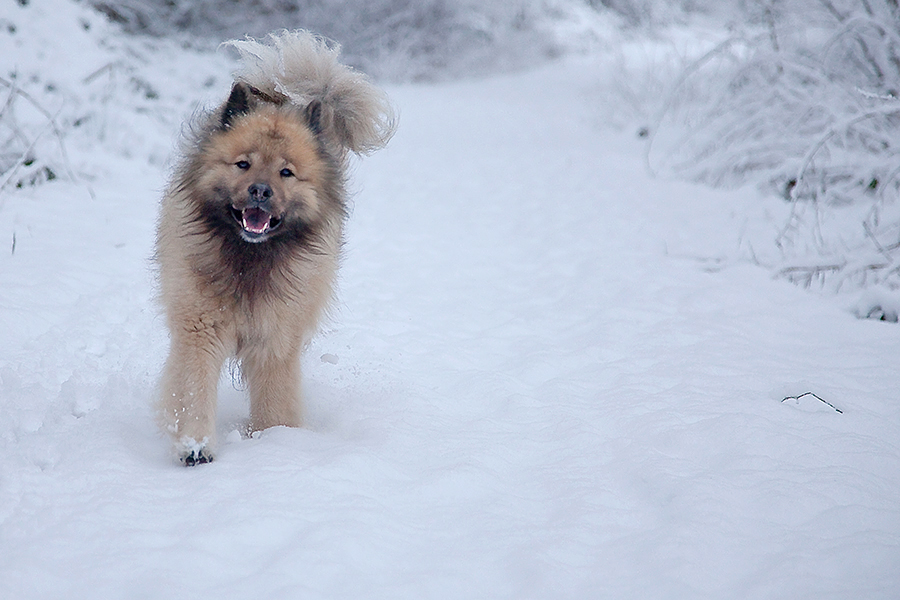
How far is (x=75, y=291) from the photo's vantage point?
12.5 feet

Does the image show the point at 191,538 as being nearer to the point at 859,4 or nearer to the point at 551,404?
the point at 551,404

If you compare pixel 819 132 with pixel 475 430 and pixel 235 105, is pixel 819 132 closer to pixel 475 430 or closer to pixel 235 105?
pixel 475 430

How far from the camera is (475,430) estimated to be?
274 cm

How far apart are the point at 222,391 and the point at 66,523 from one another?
4.78ft

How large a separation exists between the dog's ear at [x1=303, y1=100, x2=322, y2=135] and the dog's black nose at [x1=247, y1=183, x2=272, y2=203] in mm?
466

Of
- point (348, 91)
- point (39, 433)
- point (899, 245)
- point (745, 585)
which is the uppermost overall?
point (348, 91)

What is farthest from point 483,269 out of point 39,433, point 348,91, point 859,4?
Answer: point 859,4

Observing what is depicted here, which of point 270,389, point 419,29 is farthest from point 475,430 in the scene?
point 419,29

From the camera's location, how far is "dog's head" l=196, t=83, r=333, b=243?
253 cm

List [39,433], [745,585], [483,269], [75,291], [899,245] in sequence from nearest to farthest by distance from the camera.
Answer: [745,585] < [39,433] < [75,291] < [899,245] < [483,269]

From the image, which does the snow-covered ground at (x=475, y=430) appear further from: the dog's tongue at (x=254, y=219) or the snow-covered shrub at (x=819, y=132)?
the dog's tongue at (x=254, y=219)

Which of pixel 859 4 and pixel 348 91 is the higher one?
pixel 859 4

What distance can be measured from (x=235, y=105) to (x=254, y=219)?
0.52 m

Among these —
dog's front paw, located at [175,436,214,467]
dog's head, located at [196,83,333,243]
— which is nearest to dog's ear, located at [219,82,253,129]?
dog's head, located at [196,83,333,243]
